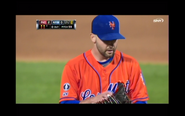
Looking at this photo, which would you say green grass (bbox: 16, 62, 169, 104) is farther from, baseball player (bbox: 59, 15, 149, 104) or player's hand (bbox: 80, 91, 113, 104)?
player's hand (bbox: 80, 91, 113, 104)

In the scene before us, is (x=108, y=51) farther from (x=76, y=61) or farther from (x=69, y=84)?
(x=69, y=84)

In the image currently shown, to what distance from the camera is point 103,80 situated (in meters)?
2.98

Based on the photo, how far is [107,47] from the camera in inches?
114

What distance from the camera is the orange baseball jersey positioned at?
293 centimetres

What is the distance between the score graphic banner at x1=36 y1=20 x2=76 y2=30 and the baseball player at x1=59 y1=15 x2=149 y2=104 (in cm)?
42

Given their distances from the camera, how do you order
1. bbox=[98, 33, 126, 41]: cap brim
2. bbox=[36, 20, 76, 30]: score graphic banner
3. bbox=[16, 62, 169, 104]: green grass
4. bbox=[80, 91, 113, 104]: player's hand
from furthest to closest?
1. bbox=[16, 62, 169, 104]: green grass
2. bbox=[36, 20, 76, 30]: score graphic banner
3. bbox=[80, 91, 113, 104]: player's hand
4. bbox=[98, 33, 126, 41]: cap brim

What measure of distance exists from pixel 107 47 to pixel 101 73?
288 millimetres

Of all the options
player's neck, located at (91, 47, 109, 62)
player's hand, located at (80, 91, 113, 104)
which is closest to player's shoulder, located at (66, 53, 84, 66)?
player's neck, located at (91, 47, 109, 62)

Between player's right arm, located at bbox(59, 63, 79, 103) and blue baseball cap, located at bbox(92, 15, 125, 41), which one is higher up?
blue baseball cap, located at bbox(92, 15, 125, 41)

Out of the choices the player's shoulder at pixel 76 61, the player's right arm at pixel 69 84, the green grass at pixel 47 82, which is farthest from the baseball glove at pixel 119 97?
the green grass at pixel 47 82

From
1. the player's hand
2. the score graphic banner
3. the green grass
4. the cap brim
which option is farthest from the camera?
the green grass

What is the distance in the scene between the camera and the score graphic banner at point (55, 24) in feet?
10.8
